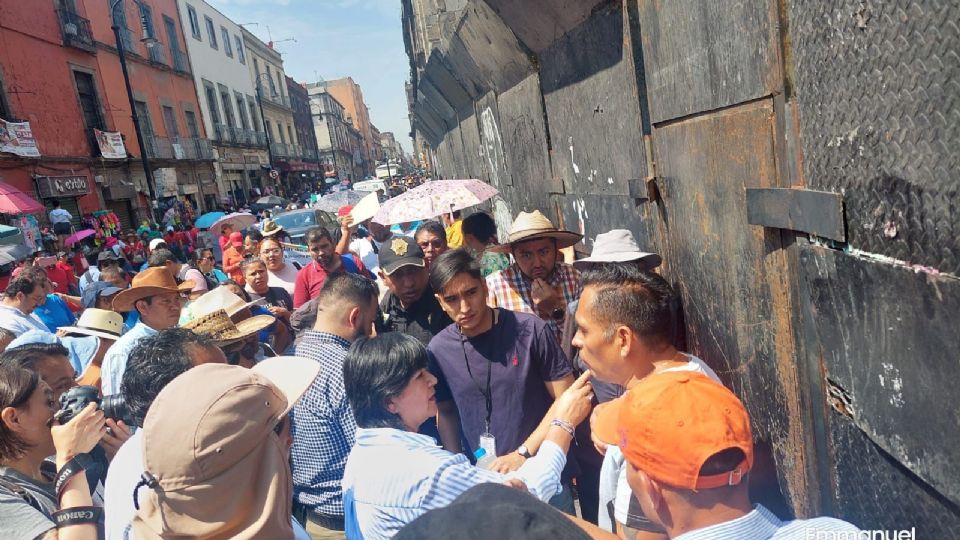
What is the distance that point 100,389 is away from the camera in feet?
10.8

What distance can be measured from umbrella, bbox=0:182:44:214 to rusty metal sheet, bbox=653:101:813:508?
11.1 metres

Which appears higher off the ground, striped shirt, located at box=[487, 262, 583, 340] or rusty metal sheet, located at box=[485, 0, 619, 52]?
rusty metal sheet, located at box=[485, 0, 619, 52]

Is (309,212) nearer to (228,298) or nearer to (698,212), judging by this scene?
(228,298)

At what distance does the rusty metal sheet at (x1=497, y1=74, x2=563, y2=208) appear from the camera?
4.91 m

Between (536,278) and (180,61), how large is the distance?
→ 2869 cm

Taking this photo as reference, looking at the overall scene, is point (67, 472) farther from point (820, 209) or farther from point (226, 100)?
point (226, 100)

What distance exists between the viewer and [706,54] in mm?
2227

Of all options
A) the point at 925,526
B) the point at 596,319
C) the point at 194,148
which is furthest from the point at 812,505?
the point at 194,148

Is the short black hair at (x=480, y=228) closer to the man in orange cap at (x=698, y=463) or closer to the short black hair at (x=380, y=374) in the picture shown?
the short black hair at (x=380, y=374)

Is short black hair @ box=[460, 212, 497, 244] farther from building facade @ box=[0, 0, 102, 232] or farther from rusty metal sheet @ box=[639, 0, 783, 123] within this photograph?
building facade @ box=[0, 0, 102, 232]

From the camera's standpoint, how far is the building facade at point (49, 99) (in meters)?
15.4

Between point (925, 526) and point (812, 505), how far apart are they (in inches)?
22.9

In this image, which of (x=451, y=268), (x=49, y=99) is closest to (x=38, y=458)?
(x=451, y=268)

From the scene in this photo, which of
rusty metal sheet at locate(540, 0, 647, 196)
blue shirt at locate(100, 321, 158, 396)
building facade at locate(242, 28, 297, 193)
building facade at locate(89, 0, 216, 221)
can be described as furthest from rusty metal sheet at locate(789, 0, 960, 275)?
building facade at locate(242, 28, 297, 193)
